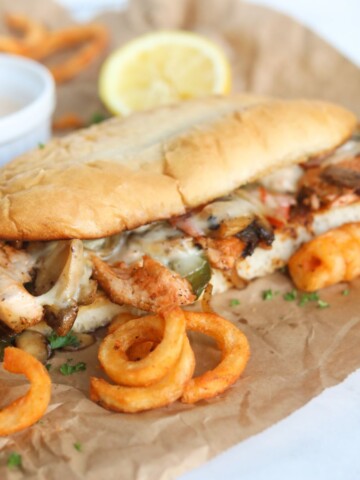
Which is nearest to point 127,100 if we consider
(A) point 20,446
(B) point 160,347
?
(B) point 160,347

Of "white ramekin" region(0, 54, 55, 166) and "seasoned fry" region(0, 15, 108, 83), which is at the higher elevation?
"white ramekin" region(0, 54, 55, 166)

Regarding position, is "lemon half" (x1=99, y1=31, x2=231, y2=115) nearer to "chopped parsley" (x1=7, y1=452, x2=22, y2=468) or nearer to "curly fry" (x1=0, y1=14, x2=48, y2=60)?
"curly fry" (x1=0, y1=14, x2=48, y2=60)

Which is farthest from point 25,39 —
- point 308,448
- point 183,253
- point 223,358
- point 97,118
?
point 308,448

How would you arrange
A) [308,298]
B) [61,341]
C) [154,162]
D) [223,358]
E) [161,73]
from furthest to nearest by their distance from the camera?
[161,73]
[308,298]
[154,162]
[61,341]
[223,358]

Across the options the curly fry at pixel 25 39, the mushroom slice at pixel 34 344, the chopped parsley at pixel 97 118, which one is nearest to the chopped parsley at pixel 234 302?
the mushroom slice at pixel 34 344

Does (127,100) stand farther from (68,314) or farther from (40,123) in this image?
(68,314)

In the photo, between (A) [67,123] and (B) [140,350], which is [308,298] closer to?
(B) [140,350]

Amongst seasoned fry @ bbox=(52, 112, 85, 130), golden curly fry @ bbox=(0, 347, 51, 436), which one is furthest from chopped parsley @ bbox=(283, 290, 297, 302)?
seasoned fry @ bbox=(52, 112, 85, 130)
